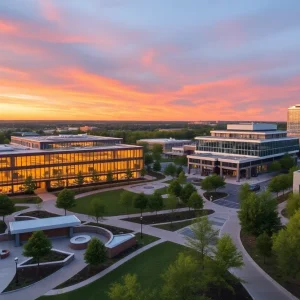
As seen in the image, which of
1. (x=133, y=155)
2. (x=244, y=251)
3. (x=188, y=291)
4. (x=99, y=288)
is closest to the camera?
(x=188, y=291)

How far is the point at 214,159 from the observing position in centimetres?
7669

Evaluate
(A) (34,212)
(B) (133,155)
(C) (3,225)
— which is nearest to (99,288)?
(C) (3,225)

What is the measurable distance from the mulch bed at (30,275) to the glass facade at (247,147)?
62178 mm

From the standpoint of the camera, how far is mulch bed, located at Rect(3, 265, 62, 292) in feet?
84.1

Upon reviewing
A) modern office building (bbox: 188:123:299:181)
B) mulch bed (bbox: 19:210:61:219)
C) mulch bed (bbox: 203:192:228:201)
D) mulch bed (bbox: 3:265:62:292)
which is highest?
modern office building (bbox: 188:123:299:181)

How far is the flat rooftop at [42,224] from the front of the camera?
34.5 m

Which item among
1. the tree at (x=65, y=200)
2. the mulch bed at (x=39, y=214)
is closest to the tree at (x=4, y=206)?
the mulch bed at (x=39, y=214)

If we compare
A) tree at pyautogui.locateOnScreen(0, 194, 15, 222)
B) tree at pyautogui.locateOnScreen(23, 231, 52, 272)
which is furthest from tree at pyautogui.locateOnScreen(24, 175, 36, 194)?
tree at pyautogui.locateOnScreen(23, 231, 52, 272)

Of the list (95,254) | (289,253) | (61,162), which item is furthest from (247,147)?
(95,254)

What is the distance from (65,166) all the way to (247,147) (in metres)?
45.1

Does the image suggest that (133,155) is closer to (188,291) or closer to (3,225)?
(3,225)

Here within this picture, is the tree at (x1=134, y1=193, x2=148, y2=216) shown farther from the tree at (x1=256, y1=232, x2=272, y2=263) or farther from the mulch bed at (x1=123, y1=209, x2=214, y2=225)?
the tree at (x1=256, y1=232, x2=272, y2=263)

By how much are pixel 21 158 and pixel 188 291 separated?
48.5m

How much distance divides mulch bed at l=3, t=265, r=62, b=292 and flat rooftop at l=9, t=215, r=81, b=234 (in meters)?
6.77
